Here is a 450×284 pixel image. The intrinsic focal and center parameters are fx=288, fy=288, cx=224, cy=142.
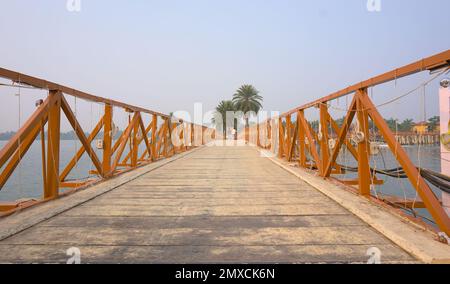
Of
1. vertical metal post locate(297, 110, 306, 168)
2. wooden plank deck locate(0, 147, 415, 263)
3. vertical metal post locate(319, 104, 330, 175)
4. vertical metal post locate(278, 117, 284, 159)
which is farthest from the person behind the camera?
vertical metal post locate(278, 117, 284, 159)

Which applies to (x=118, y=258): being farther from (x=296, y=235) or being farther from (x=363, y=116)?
(x=363, y=116)

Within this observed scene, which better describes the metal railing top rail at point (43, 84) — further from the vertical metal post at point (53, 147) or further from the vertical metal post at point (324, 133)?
the vertical metal post at point (324, 133)

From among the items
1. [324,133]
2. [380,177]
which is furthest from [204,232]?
[380,177]

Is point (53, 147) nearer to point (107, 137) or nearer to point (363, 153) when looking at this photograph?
point (107, 137)

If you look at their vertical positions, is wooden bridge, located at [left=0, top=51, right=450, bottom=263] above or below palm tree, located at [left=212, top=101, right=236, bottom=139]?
below

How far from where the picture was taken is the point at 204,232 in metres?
2.62

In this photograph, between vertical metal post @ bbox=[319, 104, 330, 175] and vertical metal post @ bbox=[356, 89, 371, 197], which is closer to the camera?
vertical metal post @ bbox=[356, 89, 371, 197]

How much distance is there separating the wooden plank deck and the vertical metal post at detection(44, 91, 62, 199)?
604 millimetres

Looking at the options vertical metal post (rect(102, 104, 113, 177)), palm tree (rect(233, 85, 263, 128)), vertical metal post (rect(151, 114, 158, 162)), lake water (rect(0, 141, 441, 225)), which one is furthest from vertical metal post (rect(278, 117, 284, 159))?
palm tree (rect(233, 85, 263, 128))

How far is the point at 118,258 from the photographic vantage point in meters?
2.07

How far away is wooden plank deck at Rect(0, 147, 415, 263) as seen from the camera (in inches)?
83.0

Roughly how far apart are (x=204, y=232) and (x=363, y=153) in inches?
103

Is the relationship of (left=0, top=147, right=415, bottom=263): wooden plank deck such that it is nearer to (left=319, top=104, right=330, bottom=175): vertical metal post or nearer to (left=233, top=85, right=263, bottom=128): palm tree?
(left=319, top=104, right=330, bottom=175): vertical metal post

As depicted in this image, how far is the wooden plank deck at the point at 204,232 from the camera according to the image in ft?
6.91
